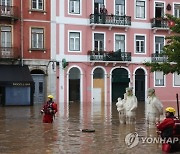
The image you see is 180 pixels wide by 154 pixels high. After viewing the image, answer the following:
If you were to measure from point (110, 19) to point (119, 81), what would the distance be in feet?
19.4

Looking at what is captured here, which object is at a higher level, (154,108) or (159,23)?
(159,23)

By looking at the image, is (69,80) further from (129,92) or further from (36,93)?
(129,92)

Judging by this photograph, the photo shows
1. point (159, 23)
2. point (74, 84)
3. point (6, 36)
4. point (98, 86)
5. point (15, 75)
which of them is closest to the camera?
point (15, 75)

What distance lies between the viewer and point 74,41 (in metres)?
40.6

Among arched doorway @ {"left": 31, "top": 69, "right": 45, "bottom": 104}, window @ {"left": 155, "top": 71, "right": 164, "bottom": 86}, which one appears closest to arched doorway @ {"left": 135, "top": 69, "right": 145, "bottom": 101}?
window @ {"left": 155, "top": 71, "right": 164, "bottom": 86}

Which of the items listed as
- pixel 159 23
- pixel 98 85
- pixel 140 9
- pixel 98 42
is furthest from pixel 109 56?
pixel 159 23

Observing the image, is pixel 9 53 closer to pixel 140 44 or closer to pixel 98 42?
pixel 98 42

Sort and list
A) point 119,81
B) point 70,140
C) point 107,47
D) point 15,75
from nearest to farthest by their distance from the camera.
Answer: point 70,140
point 15,75
point 107,47
point 119,81

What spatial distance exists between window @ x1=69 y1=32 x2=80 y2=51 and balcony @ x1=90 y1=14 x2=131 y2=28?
1.83 meters

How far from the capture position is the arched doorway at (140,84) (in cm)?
4300

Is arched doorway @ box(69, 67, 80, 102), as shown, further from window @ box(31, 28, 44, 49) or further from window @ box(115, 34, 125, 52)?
window @ box(115, 34, 125, 52)

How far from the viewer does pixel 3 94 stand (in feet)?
119

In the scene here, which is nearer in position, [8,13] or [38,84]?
[8,13]

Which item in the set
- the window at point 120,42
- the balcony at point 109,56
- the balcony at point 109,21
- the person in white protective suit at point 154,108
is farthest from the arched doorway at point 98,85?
the person in white protective suit at point 154,108
